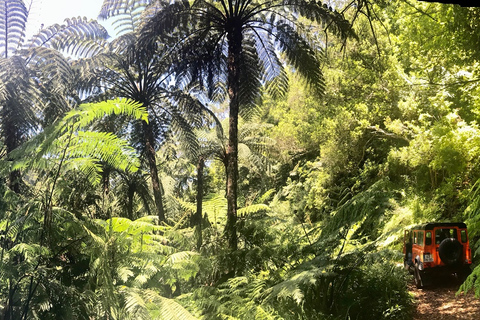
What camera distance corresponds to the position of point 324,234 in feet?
13.6

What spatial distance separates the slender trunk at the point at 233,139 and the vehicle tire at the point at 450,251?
305cm

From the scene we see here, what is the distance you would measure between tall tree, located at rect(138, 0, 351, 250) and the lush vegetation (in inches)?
1.5

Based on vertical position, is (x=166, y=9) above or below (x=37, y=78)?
above

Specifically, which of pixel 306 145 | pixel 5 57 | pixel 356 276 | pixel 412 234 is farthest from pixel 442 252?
pixel 306 145

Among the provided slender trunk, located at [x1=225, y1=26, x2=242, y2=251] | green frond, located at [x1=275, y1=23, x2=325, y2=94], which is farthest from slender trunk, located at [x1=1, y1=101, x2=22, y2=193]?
green frond, located at [x1=275, y1=23, x2=325, y2=94]

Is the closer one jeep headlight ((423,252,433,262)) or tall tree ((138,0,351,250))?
jeep headlight ((423,252,433,262))

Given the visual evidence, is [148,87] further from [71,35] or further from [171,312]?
[171,312]

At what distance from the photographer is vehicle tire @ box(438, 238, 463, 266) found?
205 inches

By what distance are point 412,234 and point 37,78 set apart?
6.70 meters

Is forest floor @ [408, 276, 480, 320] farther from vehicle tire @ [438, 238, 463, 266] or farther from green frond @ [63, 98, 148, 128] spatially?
green frond @ [63, 98, 148, 128]

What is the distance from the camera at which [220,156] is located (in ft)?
25.3

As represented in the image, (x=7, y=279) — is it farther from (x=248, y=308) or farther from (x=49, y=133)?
(x=248, y=308)

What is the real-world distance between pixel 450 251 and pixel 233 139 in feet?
11.9

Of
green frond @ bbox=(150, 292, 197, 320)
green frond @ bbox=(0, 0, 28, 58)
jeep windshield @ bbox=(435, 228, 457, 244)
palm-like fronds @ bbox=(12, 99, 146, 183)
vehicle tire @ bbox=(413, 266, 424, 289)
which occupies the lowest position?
vehicle tire @ bbox=(413, 266, 424, 289)
